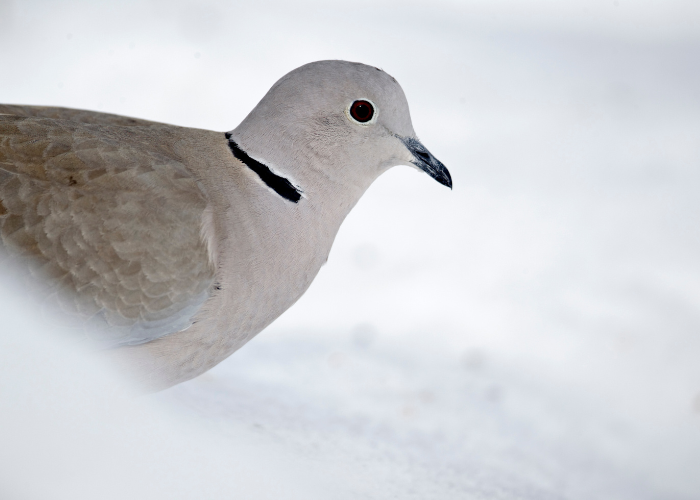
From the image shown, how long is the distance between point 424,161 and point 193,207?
461 mm

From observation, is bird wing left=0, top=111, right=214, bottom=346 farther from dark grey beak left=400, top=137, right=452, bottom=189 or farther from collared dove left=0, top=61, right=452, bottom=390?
dark grey beak left=400, top=137, right=452, bottom=189

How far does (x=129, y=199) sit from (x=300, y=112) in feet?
1.15

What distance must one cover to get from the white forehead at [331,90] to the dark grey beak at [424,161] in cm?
8

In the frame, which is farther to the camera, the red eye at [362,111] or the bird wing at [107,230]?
the red eye at [362,111]

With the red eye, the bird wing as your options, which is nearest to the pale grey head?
the red eye

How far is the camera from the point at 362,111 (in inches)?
55.2

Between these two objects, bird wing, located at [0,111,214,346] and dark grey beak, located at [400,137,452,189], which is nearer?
bird wing, located at [0,111,214,346]

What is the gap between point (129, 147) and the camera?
1338 mm

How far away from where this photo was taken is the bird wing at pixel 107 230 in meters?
1.22

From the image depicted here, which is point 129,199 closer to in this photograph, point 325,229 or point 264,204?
point 264,204

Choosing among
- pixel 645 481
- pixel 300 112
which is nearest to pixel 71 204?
pixel 300 112

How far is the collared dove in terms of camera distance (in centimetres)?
123

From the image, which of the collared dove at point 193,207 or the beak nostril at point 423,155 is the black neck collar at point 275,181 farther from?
the beak nostril at point 423,155

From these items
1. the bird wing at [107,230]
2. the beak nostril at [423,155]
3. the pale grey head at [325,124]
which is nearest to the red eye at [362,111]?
the pale grey head at [325,124]
